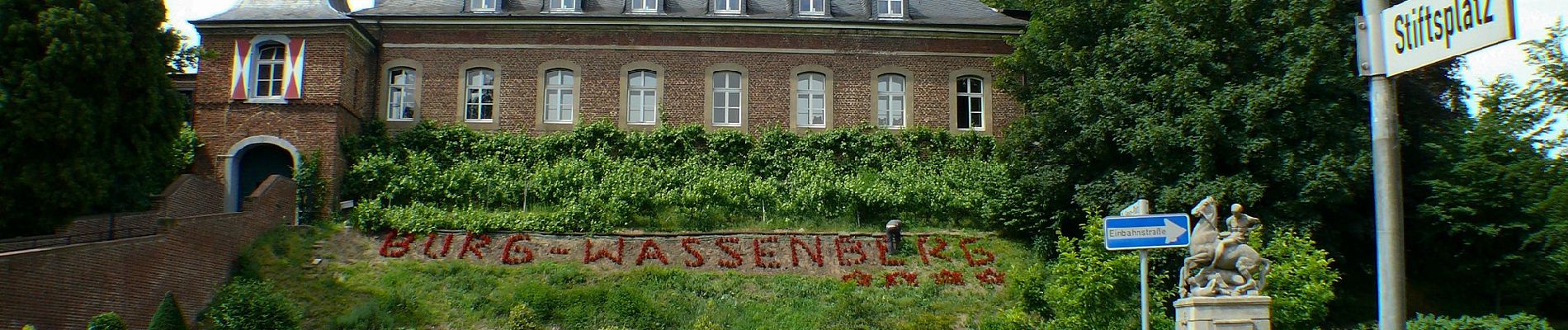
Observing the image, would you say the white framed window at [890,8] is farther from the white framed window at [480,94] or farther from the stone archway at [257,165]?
the stone archway at [257,165]

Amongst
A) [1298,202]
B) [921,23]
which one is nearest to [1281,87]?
[1298,202]

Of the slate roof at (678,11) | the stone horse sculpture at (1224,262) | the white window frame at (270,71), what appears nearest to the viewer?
the stone horse sculpture at (1224,262)

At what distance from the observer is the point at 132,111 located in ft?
72.5

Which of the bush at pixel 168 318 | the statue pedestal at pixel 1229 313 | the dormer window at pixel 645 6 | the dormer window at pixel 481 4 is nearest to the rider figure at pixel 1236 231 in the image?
the statue pedestal at pixel 1229 313

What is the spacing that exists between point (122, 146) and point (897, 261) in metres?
15.1

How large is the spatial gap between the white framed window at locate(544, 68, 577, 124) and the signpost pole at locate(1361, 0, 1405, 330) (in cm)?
2549

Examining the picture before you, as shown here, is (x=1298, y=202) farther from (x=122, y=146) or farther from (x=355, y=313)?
(x=122, y=146)

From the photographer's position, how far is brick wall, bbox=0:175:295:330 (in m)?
17.9

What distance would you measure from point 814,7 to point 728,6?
2.33 meters

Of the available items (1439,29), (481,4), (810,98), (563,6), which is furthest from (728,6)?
(1439,29)

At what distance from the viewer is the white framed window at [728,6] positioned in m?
31.3

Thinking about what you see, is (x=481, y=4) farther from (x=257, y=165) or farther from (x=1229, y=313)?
(x=1229, y=313)

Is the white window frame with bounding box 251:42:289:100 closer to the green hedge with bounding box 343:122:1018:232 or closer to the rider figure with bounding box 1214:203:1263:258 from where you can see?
the green hedge with bounding box 343:122:1018:232

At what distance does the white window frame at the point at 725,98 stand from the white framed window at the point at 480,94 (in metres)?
5.83
